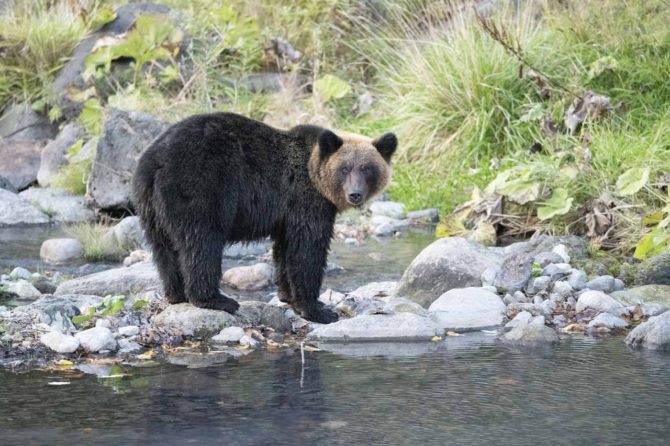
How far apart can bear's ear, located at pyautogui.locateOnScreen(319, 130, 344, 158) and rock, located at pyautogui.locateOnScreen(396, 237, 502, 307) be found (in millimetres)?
1545

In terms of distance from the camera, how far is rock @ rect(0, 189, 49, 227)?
13922mm

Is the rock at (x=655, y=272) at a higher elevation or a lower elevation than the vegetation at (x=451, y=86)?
lower

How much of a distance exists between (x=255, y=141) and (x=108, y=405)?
2.61m

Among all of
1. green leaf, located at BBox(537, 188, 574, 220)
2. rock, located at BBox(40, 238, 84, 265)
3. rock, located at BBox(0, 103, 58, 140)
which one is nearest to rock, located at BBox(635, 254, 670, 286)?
green leaf, located at BBox(537, 188, 574, 220)

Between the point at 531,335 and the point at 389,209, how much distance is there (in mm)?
6427

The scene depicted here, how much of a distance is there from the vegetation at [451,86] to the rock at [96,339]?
527cm

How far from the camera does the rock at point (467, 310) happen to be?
26.8ft

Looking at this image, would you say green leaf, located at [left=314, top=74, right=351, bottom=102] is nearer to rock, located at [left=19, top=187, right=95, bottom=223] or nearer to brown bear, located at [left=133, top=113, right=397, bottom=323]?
rock, located at [left=19, top=187, right=95, bottom=223]

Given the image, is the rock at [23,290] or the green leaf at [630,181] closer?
the rock at [23,290]

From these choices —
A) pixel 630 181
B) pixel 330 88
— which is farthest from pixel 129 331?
pixel 330 88

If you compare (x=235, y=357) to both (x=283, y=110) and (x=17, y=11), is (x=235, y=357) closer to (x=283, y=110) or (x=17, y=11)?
(x=283, y=110)

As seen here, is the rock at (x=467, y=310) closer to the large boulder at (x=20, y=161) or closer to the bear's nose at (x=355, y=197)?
the bear's nose at (x=355, y=197)

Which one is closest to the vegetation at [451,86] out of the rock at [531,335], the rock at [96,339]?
the rock at [531,335]

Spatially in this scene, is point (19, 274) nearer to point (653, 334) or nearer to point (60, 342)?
point (60, 342)
